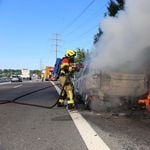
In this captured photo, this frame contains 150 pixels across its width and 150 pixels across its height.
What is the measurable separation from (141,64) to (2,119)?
416 cm

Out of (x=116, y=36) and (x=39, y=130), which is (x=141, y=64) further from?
(x=39, y=130)

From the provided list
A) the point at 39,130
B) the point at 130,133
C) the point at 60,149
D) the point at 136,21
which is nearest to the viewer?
the point at 60,149

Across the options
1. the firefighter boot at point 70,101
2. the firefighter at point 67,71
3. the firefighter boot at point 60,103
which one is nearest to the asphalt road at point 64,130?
the firefighter boot at point 70,101

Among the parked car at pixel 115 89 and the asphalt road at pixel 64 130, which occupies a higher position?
the parked car at pixel 115 89

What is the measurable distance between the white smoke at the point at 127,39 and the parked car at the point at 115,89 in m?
0.27

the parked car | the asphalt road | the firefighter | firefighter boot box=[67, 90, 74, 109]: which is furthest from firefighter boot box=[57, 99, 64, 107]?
the parked car

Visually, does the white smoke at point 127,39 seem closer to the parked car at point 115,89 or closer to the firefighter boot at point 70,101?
the parked car at point 115,89

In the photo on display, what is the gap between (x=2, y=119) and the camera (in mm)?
12070

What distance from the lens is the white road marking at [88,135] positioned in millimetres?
7780

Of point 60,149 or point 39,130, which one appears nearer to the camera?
point 60,149

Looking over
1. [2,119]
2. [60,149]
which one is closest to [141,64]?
[2,119]

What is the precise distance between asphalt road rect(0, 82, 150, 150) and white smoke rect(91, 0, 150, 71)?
1.48m

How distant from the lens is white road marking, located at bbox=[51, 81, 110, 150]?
7.78m

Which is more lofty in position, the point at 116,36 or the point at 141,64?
the point at 116,36
